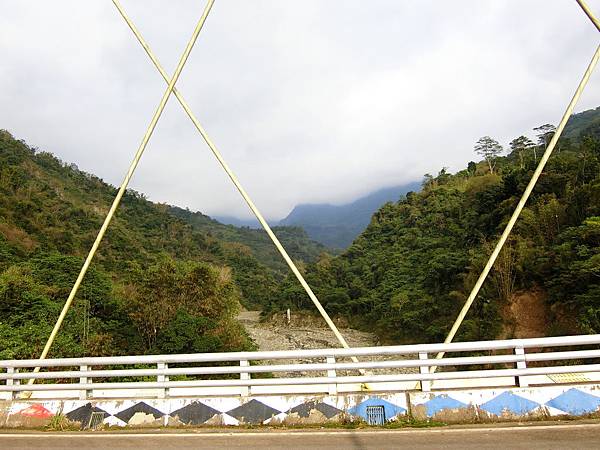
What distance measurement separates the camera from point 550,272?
22672 millimetres

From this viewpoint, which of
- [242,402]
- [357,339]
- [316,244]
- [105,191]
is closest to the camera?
[242,402]

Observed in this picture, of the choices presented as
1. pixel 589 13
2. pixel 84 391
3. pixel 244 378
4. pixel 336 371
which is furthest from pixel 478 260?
pixel 84 391

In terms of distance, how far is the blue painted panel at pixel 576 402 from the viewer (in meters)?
5.62

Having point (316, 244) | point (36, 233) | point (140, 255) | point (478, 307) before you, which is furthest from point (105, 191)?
point (316, 244)

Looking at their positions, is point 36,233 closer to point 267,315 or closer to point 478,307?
point 267,315

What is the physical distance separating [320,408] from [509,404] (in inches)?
104

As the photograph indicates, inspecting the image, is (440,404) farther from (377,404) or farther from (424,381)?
(377,404)

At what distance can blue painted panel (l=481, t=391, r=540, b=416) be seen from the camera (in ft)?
18.8

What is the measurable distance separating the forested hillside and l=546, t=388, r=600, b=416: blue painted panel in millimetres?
12733

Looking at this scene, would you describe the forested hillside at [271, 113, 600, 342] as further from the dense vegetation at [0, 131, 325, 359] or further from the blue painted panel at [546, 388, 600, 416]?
the dense vegetation at [0, 131, 325, 359]

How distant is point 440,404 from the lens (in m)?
5.92

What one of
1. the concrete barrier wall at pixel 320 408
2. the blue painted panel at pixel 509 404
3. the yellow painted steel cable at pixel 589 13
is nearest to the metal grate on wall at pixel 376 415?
the concrete barrier wall at pixel 320 408

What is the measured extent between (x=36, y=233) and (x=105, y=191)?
150 feet

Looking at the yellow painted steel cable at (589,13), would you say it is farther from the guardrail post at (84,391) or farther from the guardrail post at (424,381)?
the guardrail post at (84,391)
